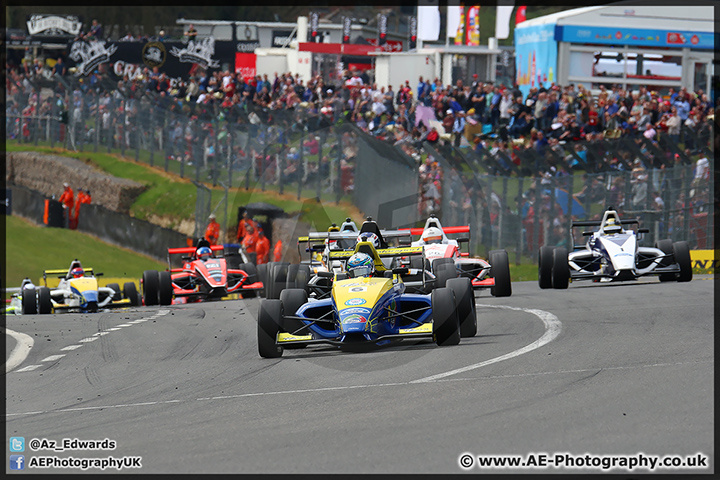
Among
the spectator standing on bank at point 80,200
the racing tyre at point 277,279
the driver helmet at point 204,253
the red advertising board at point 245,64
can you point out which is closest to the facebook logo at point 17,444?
the racing tyre at point 277,279

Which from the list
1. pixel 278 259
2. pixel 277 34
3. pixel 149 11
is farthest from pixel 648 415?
pixel 149 11

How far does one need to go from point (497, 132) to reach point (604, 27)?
7.74 metres

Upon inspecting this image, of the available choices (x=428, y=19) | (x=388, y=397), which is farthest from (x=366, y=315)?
(x=428, y=19)

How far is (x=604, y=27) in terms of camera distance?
33.0 metres

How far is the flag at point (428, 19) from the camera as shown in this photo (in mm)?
40188

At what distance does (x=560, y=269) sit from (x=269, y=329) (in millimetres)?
8269

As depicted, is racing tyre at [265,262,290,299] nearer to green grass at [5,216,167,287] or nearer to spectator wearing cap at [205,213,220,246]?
spectator wearing cap at [205,213,220,246]

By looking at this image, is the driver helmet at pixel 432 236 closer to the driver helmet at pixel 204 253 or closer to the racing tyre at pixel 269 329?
the driver helmet at pixel 204 253

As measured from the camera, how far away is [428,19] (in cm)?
4044

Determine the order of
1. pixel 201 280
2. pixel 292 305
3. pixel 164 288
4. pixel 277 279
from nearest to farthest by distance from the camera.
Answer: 1. pixel 292 305
2. pixel 277 279
3. pixel 164 288
4. pixel 201 280

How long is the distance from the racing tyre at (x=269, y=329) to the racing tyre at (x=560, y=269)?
8.06 metres

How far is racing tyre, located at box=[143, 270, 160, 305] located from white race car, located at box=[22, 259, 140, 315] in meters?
1.46

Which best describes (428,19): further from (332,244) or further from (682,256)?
(332,244)

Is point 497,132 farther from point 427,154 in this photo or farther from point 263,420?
point 263,420
